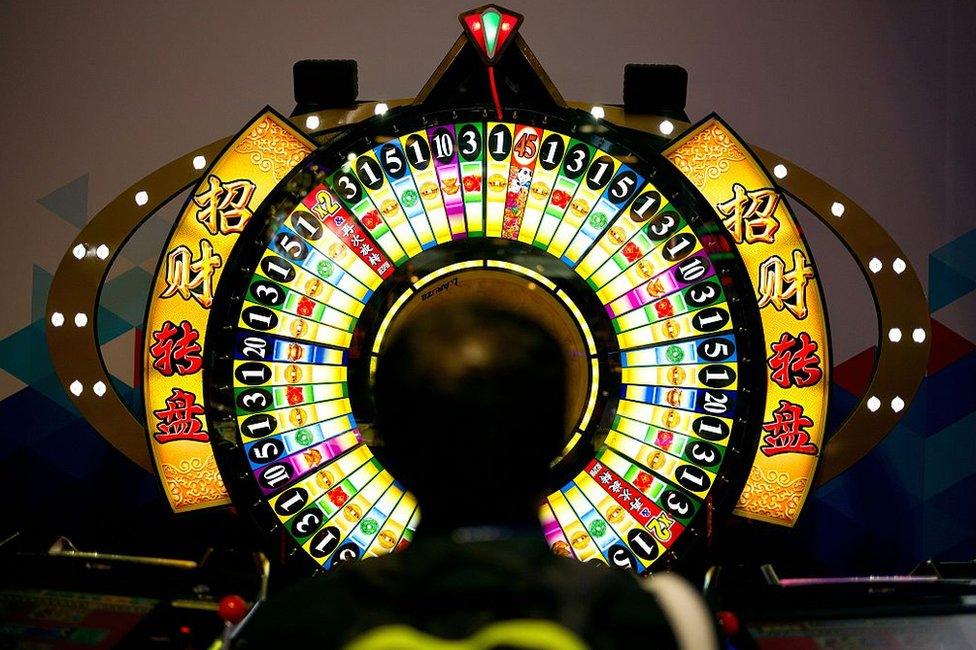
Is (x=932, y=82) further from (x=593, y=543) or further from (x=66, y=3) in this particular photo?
(x=66, y=3)

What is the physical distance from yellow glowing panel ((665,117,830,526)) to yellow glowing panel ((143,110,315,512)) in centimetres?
89

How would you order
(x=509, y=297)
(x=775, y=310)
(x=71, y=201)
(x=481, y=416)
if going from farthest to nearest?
(x=71, y=201) < (x=775, y=310) < (x=509, y=297) < (x=481, y=416)

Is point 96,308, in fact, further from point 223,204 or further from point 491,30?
point 491,30

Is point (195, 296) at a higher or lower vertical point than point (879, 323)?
higher

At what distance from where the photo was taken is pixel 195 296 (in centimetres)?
188

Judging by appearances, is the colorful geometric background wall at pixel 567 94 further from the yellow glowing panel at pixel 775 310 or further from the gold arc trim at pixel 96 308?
the yellow glowing panel at pixel 775 310

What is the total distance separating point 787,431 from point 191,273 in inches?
52.2

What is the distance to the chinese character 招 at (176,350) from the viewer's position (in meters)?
1.85

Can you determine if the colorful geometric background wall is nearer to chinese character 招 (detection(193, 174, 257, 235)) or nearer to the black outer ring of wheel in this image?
chinese character 招 (detection(193, 174, 257, 235))

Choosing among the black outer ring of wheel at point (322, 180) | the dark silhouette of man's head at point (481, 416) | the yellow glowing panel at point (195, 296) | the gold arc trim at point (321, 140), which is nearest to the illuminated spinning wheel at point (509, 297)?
the black outer ring of wheel at point (322, 180)

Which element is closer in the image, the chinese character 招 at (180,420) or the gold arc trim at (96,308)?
the chinese character 招 at (180,420)

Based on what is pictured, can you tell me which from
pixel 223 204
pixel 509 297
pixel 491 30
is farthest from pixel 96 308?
pixel 491 30

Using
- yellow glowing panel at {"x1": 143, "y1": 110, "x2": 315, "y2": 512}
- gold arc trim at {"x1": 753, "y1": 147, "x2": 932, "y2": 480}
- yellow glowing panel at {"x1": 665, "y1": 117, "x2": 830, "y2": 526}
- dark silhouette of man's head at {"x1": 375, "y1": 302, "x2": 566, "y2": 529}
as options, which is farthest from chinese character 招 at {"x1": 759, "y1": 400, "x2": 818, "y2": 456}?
yellow glowing panel at {"x1": 143, "y1": 110, "x2": 315, "y2": 512}

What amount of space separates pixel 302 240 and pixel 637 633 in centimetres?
110
